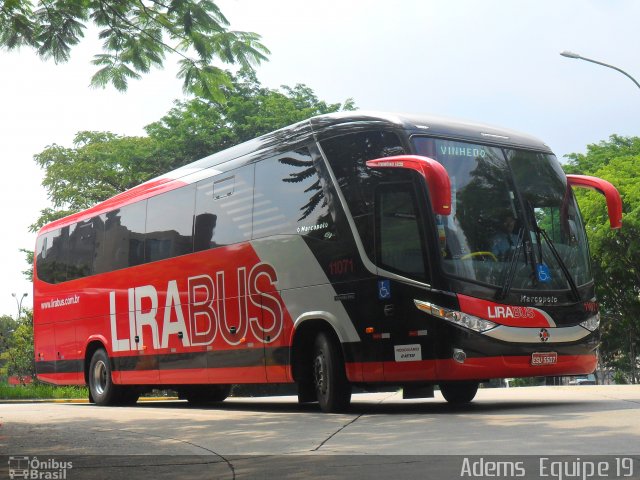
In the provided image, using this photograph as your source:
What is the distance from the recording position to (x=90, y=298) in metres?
20.5

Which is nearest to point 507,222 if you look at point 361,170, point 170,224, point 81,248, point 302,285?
point 361,170

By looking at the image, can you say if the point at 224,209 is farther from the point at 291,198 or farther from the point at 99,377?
the point at 99,377

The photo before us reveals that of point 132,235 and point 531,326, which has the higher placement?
point 132,235

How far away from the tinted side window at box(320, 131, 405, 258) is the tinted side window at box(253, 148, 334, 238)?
445 millimetres

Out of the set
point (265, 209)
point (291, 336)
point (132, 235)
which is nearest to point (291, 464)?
point (291, 336)

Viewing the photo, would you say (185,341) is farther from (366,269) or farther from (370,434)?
(370,434)

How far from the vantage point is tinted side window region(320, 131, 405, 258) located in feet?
42.6

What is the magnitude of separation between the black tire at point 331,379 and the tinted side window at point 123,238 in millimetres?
5927

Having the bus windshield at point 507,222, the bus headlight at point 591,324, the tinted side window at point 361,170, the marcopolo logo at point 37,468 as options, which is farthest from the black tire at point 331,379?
the marcopolo logo at point 37,468

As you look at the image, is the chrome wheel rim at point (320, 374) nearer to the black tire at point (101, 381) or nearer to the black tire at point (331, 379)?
the black tire at point (331, 379)

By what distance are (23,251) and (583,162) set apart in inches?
1041

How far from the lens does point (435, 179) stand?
11.9 meters

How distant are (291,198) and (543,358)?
13.4 feet

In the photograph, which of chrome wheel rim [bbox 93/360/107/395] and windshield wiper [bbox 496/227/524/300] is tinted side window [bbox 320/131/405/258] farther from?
chrome wheel rim [bbox 93/360/107/395]
